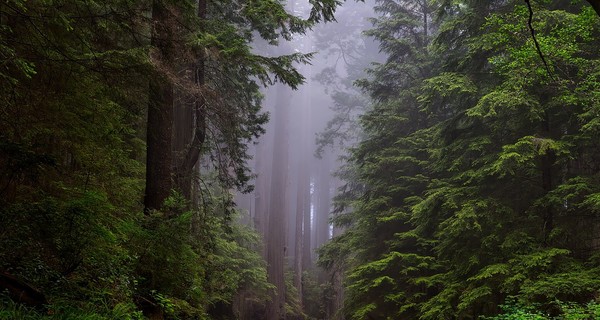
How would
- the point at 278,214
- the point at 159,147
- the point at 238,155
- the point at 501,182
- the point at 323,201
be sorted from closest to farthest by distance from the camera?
1. the point at 159,147
2. the point at 501,182
3. the point at 238,155
4. the point at 278,214
5. the point at 323,201

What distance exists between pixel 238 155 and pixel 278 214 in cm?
1508

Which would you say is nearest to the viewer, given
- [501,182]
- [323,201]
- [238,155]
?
[501,182]

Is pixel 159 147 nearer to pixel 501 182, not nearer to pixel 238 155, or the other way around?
pixel 238 155

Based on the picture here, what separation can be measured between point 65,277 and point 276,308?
55.5 ft

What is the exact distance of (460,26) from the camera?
10.8 metres

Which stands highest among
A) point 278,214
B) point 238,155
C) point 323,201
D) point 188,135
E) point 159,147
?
point 323,201

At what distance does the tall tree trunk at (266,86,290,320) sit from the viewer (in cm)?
2048

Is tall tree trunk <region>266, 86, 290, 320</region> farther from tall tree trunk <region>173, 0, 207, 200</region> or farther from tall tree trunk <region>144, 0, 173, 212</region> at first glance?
tall tree trunk <region>144, 0, 173, 212</region>

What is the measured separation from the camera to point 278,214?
25.7m

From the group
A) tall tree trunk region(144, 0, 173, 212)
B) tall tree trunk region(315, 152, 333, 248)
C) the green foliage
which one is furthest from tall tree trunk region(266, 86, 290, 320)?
tall tree trunk region(144, 0, 173, 212)

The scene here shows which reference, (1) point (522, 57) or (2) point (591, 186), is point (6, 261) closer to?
(1) point (522, 57)

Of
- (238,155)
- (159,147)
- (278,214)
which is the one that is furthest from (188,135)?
(278,214)

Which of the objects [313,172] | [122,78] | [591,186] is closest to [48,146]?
[122,78]

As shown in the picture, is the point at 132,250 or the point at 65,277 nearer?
the point at 65,277
